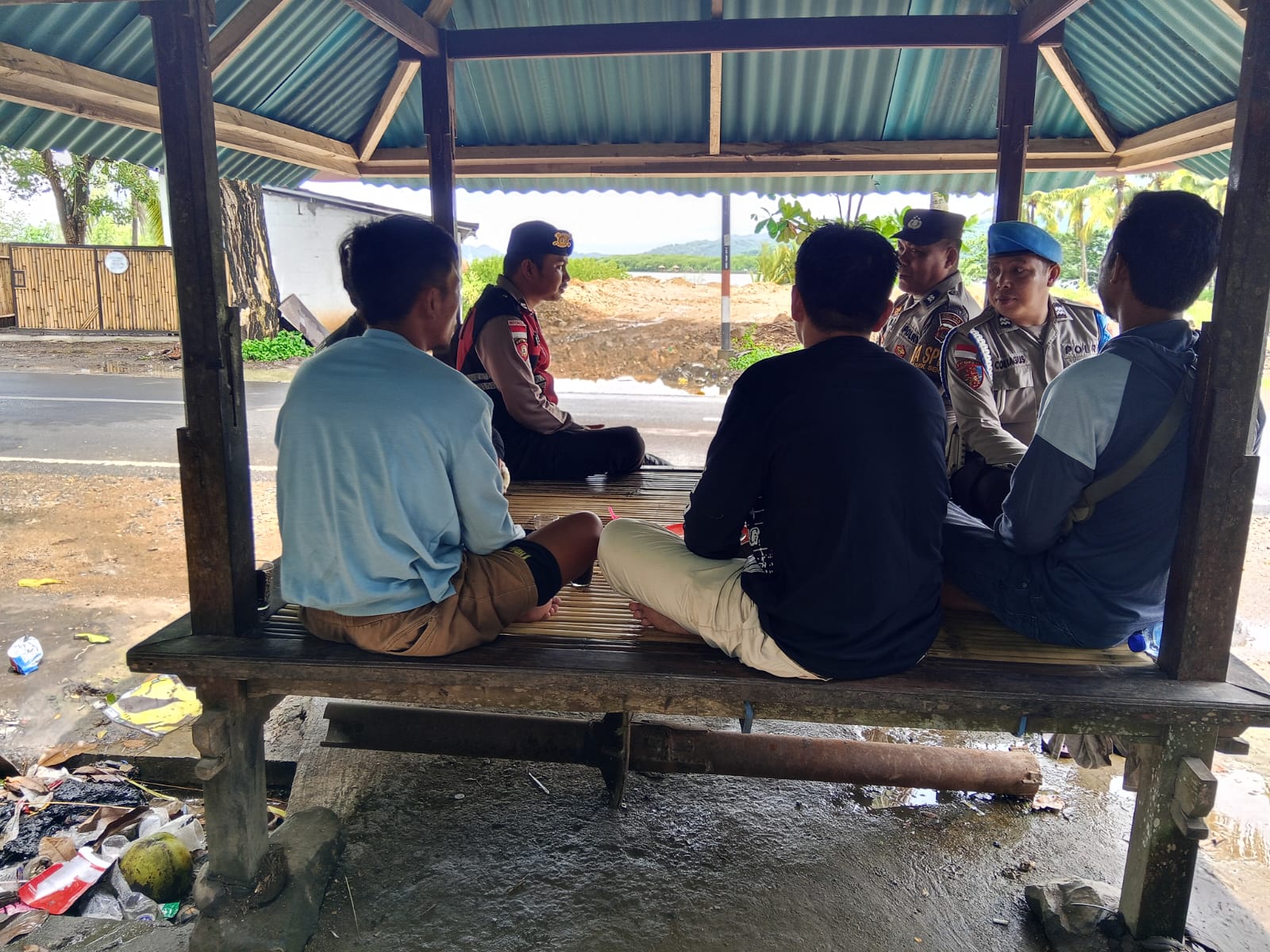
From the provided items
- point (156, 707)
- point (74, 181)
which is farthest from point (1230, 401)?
point (74, 181)

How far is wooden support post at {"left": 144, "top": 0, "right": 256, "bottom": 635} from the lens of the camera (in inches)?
94.9

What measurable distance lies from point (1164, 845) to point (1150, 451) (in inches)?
43.2

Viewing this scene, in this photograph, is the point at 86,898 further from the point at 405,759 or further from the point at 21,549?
the point at 21,549

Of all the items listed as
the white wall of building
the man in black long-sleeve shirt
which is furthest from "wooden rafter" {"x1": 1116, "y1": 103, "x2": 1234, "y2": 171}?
the white wall of building

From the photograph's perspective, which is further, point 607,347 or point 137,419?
point 607,347

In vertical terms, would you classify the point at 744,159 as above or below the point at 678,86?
below

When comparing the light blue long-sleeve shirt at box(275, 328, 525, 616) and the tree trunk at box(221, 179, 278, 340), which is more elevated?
the tree trunk at box(221, 179, 278, 340)

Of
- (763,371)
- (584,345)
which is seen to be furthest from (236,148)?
(584,345)

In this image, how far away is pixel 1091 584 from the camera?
2.48 metres

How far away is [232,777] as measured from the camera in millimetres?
2701

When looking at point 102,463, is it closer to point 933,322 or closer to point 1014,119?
point 933,322

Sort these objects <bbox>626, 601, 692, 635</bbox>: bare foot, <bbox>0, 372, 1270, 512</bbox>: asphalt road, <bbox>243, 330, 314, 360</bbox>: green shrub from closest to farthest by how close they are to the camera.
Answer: <bbox>626, 601, 692, 635</bbox>: bare foot
<bbox>0, 372, 1270, 512</bbox>: asphalt road
<bbox>243, 330, 314, 360</bbox>: green shrub

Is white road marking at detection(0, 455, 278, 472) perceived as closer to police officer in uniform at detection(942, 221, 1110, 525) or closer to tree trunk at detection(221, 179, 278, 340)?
tree trunk at detection(221, 179, 278, 340)

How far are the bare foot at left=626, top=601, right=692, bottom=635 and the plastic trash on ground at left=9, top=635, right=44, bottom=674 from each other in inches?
151
